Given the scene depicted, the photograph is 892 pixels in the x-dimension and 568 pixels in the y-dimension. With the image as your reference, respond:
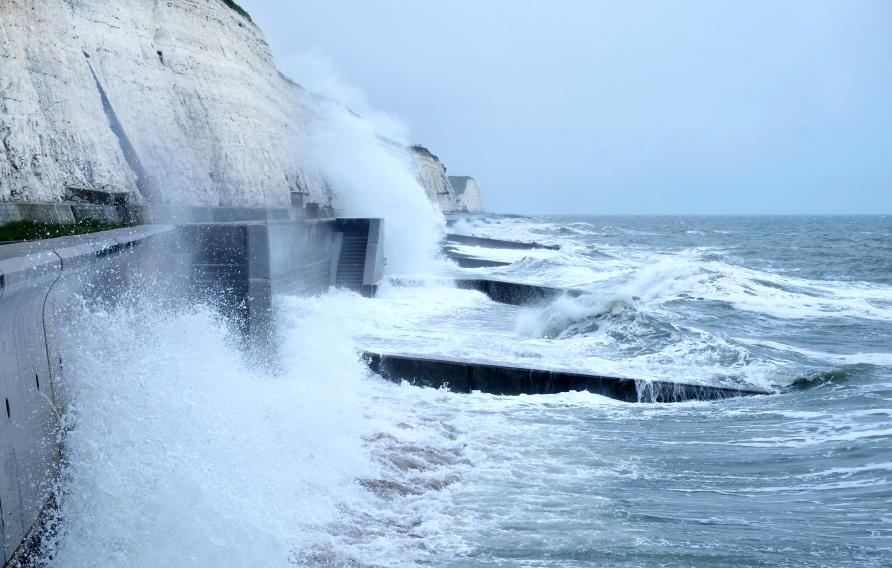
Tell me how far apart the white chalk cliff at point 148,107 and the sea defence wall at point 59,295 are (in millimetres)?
5309

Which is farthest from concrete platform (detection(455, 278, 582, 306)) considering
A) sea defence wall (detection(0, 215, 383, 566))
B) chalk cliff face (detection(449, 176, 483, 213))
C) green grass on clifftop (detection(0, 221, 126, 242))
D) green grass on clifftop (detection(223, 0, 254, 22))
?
chalk cliff face (detection(449, 176, 483, 213))

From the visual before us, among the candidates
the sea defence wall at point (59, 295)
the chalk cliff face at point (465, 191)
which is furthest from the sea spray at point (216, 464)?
the chalk cliff face at point (465, 191)

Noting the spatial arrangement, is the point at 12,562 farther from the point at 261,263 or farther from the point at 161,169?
the point at 161,169

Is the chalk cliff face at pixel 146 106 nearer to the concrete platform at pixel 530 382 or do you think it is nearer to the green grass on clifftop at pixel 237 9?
the green grass on clifftop at pixel 237 9

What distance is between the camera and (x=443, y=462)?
19.9 ft

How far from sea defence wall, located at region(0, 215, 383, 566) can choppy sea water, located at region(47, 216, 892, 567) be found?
261 mm

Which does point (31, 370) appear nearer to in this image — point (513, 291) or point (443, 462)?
point (443, 462)

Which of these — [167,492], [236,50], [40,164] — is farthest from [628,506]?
[236,50]

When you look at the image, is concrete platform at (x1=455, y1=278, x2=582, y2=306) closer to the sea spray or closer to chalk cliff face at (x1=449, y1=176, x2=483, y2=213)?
the sea spray

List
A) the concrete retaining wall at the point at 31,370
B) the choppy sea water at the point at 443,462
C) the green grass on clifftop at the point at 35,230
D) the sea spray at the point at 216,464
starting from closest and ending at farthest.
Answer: the concrete retaining wall at the point at 31,370, the sea spray at the point at 216,464, the choppy sea water at the point at 443,462, the green grass on clifftop at the point at 35,230

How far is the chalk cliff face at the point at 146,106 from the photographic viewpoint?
44.5 feet

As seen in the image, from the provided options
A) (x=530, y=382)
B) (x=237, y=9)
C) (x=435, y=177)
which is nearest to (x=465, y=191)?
(x=435, y=177)

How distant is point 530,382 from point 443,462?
8.88 feet

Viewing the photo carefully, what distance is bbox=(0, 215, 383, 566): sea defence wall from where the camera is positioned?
356 cm
